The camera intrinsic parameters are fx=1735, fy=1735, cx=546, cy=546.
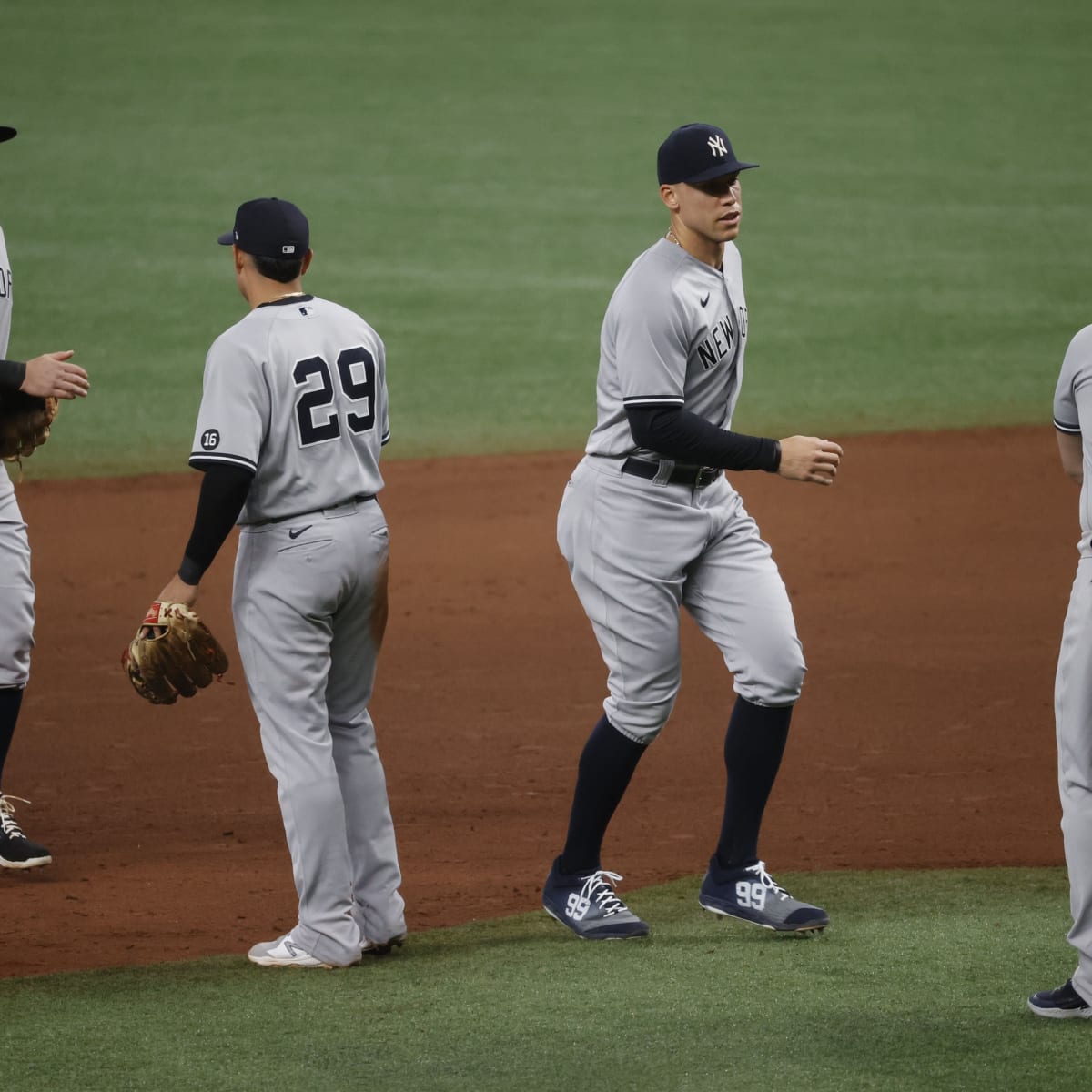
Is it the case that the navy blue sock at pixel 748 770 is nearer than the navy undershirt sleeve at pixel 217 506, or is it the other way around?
the navy undershirt sleeve at pixel 217 506

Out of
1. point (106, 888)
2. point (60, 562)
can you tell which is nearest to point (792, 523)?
point (60, 562)

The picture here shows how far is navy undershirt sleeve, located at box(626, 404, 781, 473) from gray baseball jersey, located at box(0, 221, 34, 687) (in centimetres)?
202

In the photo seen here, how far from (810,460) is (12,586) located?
7.99ft

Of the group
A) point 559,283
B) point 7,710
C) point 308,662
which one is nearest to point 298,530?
point 308,662

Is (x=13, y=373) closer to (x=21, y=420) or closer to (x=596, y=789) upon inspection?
(x=21, y=420)

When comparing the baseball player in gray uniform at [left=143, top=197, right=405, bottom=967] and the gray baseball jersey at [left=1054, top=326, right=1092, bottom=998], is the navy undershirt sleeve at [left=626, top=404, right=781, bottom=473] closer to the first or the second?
the baseball player in gray uniform at [left=143, top=197, right=405, bottom=967]

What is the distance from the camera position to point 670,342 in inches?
164

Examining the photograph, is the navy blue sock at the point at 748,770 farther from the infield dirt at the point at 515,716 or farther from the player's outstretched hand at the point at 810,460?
the infield dirt at the point at 515,716

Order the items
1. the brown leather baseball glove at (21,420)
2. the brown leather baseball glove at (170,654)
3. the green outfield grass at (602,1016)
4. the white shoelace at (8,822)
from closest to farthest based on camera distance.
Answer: the green outfield grass at (602,1016) < the brown leather baseball glove at (170,654) < the brown leather baseball glove at (21,420) < the white shoelace at (8,822)

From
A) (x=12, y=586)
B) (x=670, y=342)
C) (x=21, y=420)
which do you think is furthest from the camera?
(x=12, y=586)

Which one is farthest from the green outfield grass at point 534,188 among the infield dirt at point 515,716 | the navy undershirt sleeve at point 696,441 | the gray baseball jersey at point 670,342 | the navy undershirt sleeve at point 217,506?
the navy undershirt sleeve at point 217,506

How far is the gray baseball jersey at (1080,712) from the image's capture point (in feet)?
11.2

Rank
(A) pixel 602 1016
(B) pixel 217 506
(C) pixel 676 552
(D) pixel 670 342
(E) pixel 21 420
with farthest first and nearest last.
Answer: (E) pixel 21 420, (C) pixel 676 552, (D) pixel 670 342, (B) pixel 217 506, (A) pixel 602 1016

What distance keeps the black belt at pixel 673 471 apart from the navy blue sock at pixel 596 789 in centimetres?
62
